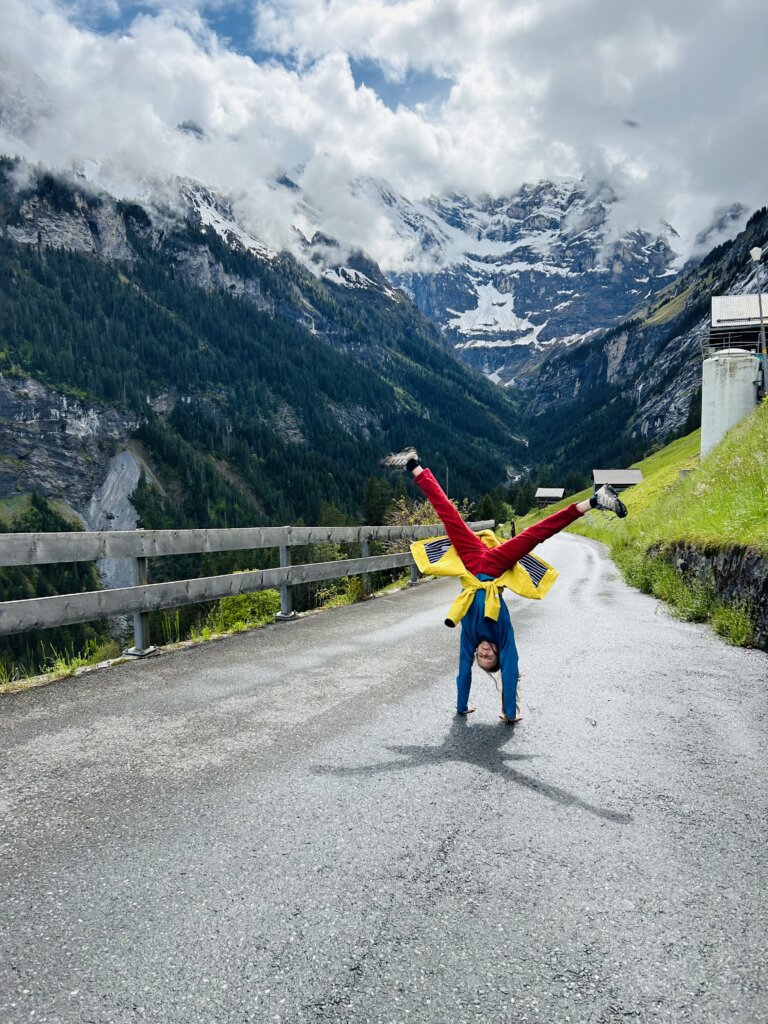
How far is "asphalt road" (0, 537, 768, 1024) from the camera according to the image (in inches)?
81.8

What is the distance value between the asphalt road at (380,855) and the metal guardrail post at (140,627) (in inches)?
49.0

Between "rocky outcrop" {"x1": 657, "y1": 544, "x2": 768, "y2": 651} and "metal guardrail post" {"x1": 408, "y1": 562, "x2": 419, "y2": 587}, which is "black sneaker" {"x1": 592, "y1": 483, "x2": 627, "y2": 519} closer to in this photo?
"rocky outcrop" {"x1": 657, "y1": 544, "x2": 768, "y2": 651}

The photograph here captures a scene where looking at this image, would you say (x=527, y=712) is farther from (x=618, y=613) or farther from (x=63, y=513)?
(x=63, y=513)

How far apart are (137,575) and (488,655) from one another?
4251mm

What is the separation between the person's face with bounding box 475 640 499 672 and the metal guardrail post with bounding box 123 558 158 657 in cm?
410

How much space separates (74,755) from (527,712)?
3.39 meters

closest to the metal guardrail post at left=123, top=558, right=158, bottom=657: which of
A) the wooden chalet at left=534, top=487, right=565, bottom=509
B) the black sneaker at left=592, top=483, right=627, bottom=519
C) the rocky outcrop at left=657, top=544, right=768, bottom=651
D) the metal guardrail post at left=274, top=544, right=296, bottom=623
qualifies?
the metal guardrail post at left=274, top=544, right=296, bottom=623

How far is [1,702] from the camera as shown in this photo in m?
5.29

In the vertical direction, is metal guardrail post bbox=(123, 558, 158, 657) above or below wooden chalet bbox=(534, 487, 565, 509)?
below

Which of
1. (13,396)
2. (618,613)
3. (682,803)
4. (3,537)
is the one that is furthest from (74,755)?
(13,396)

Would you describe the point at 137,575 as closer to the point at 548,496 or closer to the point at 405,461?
the point at 405,461

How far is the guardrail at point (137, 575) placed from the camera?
19.4ft

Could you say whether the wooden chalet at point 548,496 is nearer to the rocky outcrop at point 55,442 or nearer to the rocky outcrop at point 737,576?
the rocky outcrop at point 55,442

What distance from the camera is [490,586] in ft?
15.4
